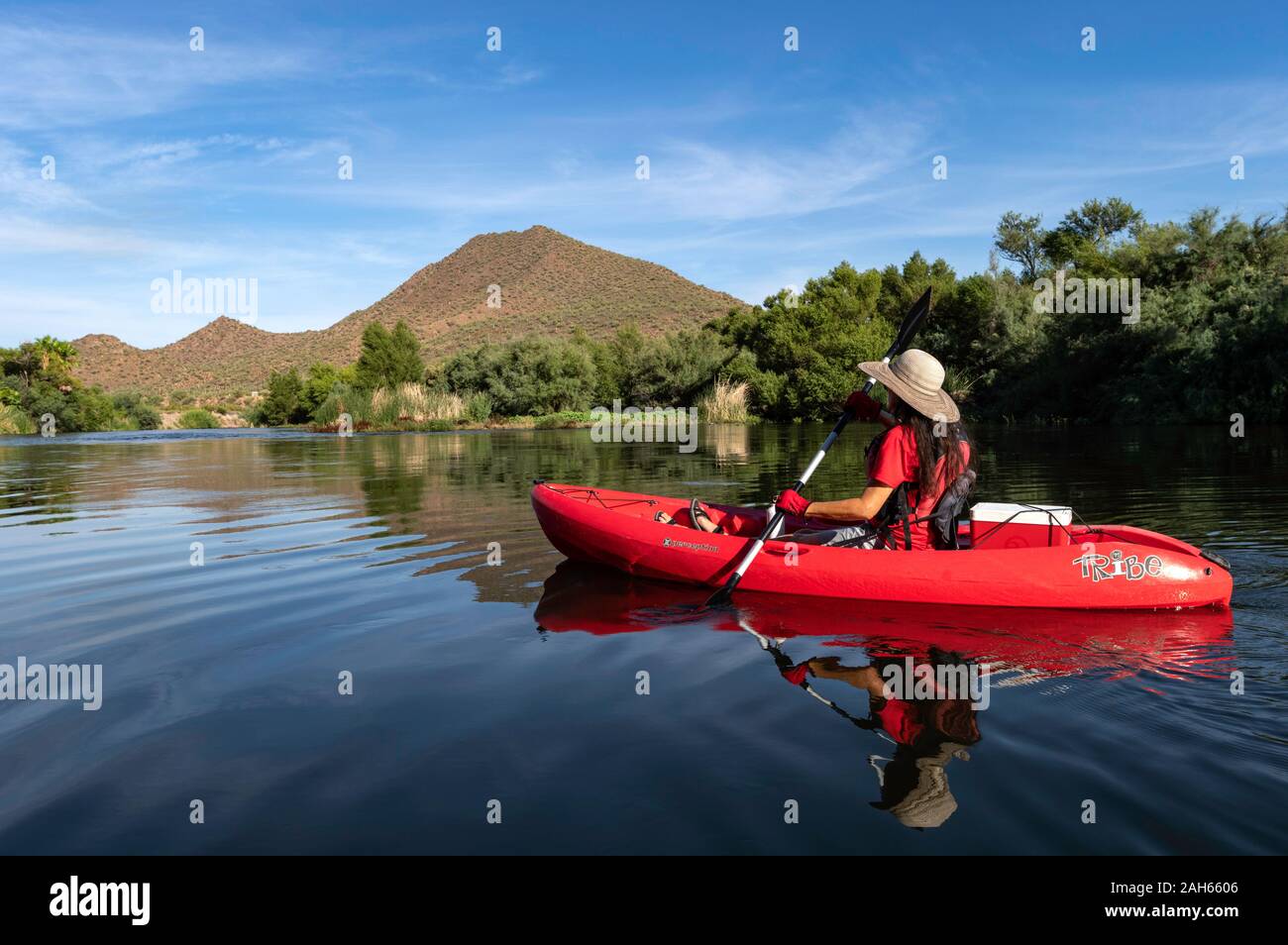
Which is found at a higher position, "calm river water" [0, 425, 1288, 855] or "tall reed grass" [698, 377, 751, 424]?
"tall reed grass" [698, 377, 751, 424]

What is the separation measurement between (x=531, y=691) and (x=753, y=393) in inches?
1572

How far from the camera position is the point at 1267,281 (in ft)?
89.3

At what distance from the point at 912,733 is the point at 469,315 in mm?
95767

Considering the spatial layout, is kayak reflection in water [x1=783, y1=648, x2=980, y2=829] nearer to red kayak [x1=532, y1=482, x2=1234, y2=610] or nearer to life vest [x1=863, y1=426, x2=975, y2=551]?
red kayak [x1=532, y1=482, x2=1234, y2=610]

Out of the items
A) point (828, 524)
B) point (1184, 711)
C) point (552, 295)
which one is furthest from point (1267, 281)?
point (552, 295)

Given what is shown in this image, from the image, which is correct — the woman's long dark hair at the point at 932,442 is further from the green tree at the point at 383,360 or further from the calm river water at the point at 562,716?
the green tree at the point at 383,360

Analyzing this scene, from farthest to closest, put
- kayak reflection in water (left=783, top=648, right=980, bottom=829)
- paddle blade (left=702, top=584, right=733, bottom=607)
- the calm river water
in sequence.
Result: paddle blade (left=702, top=584, right=733, bottom=607), kayak reflection in water (left=783, top=648, right=980, bottom=829), the calm river water

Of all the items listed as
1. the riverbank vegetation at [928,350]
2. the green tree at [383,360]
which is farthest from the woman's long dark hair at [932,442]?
the green tree at [383,360]

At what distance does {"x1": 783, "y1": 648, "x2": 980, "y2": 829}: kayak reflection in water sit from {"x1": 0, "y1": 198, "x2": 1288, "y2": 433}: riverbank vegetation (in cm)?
2581

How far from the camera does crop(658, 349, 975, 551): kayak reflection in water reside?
5648mm

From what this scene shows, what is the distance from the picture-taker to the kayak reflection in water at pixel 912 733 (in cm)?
313

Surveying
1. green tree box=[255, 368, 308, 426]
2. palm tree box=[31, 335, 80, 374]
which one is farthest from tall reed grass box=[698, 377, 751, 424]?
palm tree box=[31, 335, 80, 374]

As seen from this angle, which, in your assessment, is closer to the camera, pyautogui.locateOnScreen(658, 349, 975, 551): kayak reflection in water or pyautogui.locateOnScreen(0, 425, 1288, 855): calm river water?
pyautogui.locateOnScreen(0, 425, 1288, 855): calm river water
